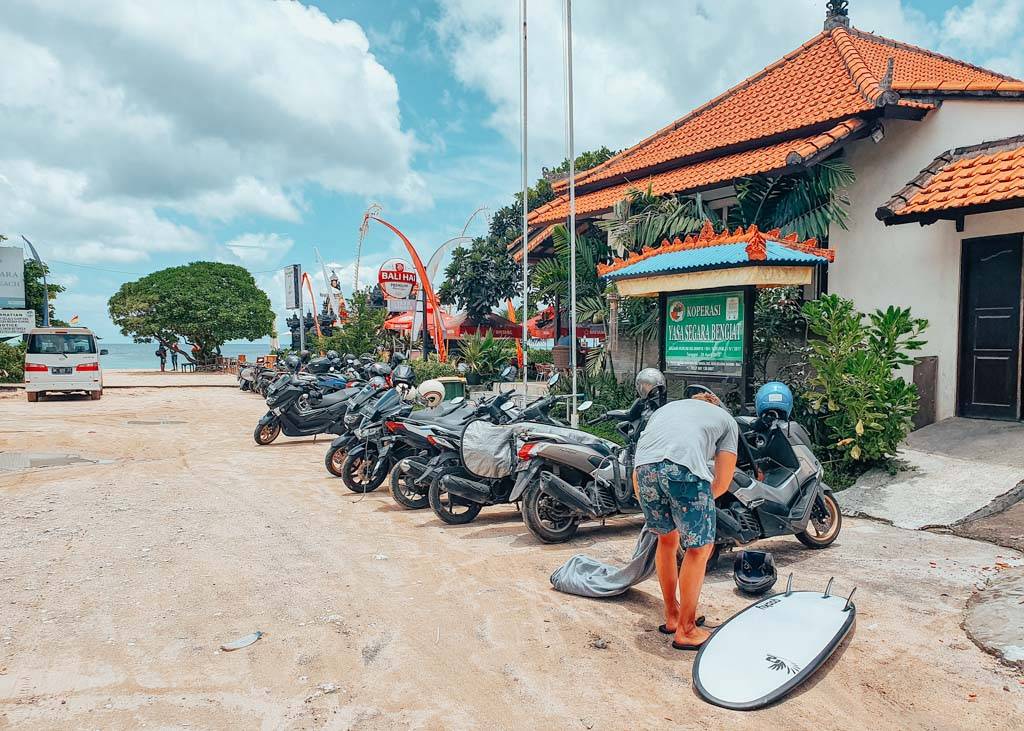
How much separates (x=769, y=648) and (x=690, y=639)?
1.38 ft

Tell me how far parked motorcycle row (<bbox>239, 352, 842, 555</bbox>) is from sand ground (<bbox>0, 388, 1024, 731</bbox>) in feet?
0.89

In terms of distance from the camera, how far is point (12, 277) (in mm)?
27734

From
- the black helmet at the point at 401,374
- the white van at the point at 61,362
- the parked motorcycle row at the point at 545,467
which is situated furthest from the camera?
the white van at the point at 61,362

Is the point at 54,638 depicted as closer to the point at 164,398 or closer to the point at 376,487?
the point at 376,487

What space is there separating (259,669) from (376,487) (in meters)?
4.30

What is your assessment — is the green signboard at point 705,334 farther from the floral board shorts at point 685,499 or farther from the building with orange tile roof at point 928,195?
the floral board shorts at point 685,499

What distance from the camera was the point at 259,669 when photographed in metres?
3.32

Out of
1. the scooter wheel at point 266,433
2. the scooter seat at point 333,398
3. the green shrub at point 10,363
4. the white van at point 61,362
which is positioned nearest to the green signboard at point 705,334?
the scooter seat at point 333,398

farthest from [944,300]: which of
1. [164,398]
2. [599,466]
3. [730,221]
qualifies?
[164,398]

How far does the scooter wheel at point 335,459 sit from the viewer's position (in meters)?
8.41

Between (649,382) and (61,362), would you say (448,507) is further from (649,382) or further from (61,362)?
(61,362)

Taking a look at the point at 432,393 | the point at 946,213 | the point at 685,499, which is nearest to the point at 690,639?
the point at 685,499

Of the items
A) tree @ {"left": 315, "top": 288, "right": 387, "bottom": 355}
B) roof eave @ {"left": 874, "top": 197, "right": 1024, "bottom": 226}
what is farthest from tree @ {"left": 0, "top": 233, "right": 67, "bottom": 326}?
roof eave @ {"left": 874, "top": 197, "right": 1024, "bottom": 226}

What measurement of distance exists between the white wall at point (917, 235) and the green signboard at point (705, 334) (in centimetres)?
261
